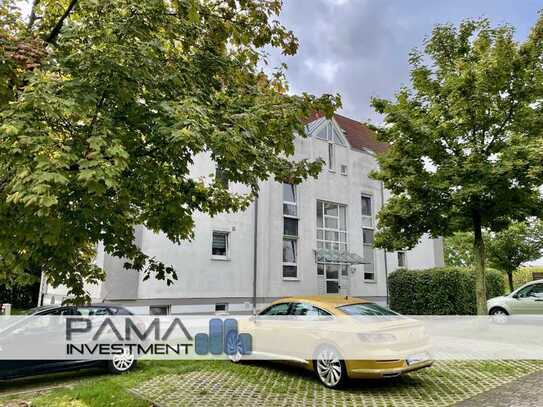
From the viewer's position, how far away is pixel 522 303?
16.2 m

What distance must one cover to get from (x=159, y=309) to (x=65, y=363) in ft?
26.1

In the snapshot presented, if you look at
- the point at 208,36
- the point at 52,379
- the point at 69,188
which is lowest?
the point at 52,379

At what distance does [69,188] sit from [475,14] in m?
14.7

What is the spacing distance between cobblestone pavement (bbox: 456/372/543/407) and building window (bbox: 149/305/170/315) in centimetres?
1185

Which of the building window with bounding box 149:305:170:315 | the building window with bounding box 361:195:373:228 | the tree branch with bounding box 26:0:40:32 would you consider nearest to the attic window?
the building window with bounding box 361:195:373:228

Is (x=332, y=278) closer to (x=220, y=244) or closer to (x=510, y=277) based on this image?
(x=220, y=244)

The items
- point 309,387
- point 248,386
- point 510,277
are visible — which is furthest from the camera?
point 510,277

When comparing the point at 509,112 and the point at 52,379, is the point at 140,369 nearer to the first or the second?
the point at 52,379

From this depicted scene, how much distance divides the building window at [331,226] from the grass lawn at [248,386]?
12236 millimetres

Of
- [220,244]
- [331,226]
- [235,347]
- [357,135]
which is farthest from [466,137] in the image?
[357,135]

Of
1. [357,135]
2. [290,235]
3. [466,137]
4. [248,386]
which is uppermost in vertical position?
[357,135]

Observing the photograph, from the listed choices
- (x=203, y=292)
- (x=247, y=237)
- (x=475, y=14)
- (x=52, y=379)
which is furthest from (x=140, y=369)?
(x=475, y=14)

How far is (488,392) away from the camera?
7.05m

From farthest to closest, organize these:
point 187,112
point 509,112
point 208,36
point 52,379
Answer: point 509,112
point 52,379
point 208,36
point 187,112
